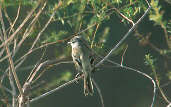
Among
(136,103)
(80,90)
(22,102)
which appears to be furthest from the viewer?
(136,103)

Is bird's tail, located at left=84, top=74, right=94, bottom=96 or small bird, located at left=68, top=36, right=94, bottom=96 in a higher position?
small bird, located at left=68, top=36, right=94, bottom=96

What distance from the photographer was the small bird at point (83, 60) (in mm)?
5371

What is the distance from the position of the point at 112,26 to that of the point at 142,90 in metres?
1.93

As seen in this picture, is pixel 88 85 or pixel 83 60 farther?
pixel 83 60

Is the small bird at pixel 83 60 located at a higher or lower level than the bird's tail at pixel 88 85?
higher

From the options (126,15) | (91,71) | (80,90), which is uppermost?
(126,15)

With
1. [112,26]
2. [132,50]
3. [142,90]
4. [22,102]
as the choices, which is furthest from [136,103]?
[22,102]

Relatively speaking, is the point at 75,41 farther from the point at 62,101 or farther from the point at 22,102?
the point at 62,101

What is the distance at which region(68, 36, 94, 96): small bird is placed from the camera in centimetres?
537

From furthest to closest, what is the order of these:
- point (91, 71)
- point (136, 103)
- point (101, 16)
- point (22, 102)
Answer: point (136, 103) < point (91, 71) < point (101, 16) < point (22, 102)

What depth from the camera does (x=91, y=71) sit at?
5.38m

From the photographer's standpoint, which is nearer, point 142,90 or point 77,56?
point 77,56

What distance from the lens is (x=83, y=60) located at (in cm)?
550

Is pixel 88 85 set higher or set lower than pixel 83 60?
lower
